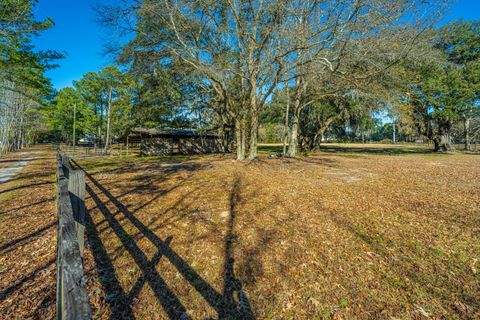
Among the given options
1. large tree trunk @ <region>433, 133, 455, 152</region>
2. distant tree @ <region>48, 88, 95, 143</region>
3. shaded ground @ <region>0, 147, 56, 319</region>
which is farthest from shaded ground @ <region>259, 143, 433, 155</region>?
distant tree @ <region>48, 88, 95, 143</region>

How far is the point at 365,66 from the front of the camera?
11570 millimetres

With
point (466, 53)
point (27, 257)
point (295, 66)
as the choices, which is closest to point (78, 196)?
point (27, 257)

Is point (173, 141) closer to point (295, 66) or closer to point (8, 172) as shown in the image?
point (8, 172)

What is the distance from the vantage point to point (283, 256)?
10.7ft

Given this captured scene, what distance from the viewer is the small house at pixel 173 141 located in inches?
955

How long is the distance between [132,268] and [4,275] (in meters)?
1.55

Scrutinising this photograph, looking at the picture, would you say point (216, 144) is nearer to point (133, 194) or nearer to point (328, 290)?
point (133, 194)

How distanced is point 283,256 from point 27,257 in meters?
3.76

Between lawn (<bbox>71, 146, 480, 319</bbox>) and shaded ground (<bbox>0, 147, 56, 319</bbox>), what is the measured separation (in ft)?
1.51

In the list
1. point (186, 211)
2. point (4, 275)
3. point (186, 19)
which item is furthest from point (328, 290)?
point (186, 19)

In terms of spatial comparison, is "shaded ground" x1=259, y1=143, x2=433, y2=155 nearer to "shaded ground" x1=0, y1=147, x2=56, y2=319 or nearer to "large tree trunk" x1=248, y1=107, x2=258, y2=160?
"large tree trunk" x1=248, y1=107, x2=258, y2=160

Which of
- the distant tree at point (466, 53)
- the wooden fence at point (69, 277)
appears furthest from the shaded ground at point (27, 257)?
the distant tree at point (466, 53)

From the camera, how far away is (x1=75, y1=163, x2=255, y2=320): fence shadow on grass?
2.33 meters

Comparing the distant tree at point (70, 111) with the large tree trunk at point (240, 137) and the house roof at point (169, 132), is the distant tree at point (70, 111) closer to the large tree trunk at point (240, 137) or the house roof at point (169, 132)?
the house roof at point (169, 132)
